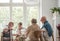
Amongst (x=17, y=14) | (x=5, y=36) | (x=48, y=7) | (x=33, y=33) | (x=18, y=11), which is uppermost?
(x=48, y=7)

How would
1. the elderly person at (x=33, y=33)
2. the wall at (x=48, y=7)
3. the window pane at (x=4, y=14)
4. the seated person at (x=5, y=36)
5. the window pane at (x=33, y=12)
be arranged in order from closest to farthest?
the elderly person at (x=33, y=33) < the seated person at (x=5, y=36) < the wall at (x=48, y=7) < the window pane at (x=4, y=14) < the window pane at (x=33, y=12)

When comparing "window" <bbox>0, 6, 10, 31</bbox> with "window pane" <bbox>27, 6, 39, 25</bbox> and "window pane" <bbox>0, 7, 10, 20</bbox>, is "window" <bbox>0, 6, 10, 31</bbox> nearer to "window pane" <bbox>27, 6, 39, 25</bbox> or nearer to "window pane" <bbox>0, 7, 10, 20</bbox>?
"window pane" <bbox>0, 7, 10, 20</bbox>

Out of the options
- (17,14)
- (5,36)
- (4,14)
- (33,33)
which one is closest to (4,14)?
(4,14)

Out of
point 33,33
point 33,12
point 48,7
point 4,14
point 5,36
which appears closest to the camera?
point 33,33

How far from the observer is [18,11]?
8.36 m

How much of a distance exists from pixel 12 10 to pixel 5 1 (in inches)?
20.6

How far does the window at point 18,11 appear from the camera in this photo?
8.25 m

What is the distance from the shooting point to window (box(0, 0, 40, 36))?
8250 mm

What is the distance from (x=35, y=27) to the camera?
6.09 metres

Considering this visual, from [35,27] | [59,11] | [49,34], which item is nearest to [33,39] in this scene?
[35,27]

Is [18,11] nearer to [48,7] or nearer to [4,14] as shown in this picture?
[4,14]

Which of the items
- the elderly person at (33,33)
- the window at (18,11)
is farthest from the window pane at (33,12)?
the elderly person at (33,33)

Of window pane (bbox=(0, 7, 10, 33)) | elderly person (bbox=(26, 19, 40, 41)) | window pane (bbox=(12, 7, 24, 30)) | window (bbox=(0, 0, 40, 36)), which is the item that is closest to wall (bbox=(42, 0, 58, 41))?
window (bbox=(0, 0, 40, 36))

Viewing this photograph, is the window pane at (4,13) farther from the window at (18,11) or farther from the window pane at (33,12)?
the window pane at (33,12)
